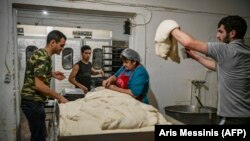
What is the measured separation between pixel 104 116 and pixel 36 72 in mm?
1237

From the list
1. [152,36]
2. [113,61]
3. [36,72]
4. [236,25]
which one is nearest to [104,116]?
[36,72]

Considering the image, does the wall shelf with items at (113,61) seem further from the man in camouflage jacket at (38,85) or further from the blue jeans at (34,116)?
the blue jeans at (34,116)

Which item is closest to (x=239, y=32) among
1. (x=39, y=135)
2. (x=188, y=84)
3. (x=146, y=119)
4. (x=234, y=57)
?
(x=234, y=57)

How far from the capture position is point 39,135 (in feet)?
9.31

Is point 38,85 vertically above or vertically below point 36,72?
below

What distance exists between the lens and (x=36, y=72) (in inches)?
104

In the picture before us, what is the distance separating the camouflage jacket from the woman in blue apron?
2.52 feet

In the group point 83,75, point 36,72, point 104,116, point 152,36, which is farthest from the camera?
point 83,75

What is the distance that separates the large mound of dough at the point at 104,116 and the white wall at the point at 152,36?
144 centimetres

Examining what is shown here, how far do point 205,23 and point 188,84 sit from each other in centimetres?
112

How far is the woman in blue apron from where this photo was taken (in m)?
2.84

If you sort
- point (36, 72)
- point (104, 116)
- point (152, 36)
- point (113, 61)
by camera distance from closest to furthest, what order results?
point (104, 116)
point (36, 72)
point (152, 36)
point (113, 61)

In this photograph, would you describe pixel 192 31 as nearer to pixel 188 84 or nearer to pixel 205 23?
pixel 205 23

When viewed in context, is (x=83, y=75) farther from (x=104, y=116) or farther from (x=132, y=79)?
(x=104, y=116)
